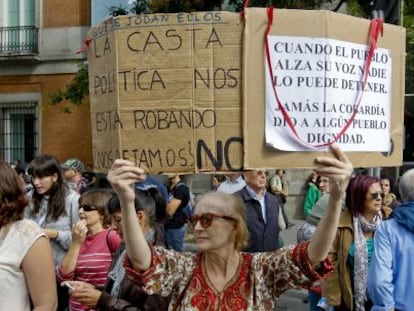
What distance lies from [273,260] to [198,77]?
2.65 feet

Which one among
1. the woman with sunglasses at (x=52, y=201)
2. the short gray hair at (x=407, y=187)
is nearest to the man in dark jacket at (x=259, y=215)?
the woman with sunglasses at (x=52, y=201)

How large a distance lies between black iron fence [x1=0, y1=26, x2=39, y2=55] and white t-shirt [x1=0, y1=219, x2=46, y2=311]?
16.4m

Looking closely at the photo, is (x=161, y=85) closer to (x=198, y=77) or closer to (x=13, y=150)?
(x=198, y=77)

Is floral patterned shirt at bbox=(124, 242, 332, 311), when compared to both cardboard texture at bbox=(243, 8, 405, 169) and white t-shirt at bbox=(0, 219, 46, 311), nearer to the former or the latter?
cardboard texture at bbox=(243, 8, 405, 169)

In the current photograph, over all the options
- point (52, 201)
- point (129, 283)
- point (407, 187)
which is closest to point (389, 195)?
point (407, 187)

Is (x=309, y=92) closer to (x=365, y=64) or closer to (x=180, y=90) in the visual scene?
(x=365, y=64)

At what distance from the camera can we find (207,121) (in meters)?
2.62

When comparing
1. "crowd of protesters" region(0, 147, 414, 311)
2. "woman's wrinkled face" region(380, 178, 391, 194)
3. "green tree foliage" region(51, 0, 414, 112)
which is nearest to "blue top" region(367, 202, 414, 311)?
"crowd of protesters" region(0, 147, 414, 311)

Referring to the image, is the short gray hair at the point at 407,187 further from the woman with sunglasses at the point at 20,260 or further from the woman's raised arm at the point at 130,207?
the woman with sunglasses at the point at 20,260

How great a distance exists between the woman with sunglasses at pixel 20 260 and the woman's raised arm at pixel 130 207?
511 mm

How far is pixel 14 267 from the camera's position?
300 cm

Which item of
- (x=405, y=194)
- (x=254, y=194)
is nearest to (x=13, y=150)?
(x=254, y=194)

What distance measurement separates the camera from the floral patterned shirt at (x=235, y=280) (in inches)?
109

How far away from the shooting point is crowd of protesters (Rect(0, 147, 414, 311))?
8.95 ft
